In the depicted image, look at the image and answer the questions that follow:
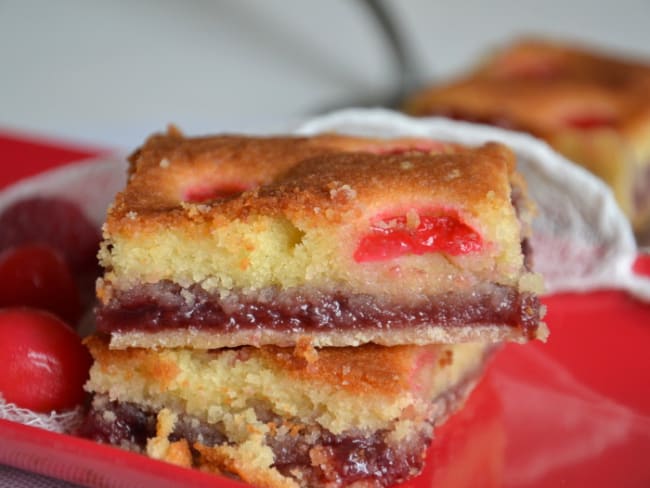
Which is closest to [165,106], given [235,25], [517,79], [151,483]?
[235,25]

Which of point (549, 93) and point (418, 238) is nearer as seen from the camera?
point (418, 238)

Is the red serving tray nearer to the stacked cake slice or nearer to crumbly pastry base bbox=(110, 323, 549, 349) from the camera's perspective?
the stacked cake slice

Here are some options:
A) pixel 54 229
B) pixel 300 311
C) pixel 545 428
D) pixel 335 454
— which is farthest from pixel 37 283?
pixel 545 428

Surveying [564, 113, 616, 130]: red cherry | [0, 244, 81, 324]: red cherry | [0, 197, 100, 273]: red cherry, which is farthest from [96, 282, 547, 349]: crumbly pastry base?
[564, 113, 616, 130]: red cherry

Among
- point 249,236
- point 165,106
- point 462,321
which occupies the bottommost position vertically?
point 165,106

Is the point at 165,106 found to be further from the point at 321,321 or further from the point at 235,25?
the point at 321,321

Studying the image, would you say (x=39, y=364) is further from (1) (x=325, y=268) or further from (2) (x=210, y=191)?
(1) (x=325, y=268)

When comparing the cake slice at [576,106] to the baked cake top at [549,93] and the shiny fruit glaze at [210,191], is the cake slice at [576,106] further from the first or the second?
→ the shiny fruit glaze at [210,191]

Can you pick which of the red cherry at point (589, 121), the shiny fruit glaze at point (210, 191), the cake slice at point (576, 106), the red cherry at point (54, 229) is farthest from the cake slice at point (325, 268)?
the red cherry at point (589, 121)
